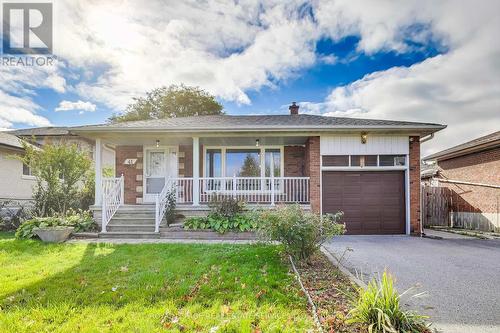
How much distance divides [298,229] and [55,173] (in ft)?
30.4

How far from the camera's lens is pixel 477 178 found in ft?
39.5

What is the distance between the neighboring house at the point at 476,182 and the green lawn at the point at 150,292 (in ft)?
33.9

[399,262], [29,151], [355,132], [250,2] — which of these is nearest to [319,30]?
[250,2]

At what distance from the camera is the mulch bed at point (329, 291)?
2852mm

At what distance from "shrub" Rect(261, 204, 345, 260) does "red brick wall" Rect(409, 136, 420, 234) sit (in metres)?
5.81

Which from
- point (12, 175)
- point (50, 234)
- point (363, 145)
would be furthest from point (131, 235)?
point (12, 175)

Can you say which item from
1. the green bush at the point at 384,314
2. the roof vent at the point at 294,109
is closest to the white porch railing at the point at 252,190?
the roof vent at the point at 294,109

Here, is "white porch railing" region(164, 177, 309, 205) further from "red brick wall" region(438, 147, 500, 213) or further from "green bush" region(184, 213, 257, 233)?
"red brick wall" region(438, 147, 500, 213)

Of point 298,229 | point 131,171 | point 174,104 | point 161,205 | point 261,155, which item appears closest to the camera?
point 298,229

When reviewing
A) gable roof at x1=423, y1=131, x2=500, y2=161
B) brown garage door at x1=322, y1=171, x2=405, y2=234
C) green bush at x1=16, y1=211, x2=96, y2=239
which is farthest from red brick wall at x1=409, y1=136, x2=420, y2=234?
green bush at x1=16, y1=211, x2=96, y2=239

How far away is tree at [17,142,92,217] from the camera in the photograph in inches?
383

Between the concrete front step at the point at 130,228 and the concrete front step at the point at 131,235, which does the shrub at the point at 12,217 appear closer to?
the concrete front step at the point at 130,228

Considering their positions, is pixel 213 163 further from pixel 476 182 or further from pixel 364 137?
pixel 476 182

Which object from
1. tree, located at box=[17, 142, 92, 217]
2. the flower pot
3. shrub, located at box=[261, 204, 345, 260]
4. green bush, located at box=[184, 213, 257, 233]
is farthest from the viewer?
tree, located at box=[17, 142, 92, 217]
